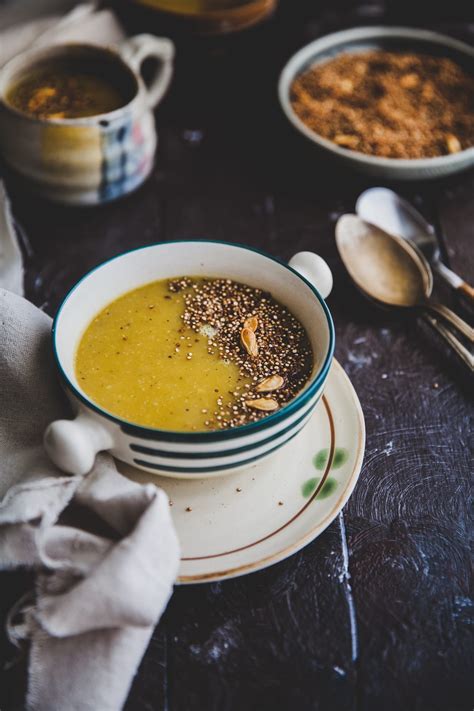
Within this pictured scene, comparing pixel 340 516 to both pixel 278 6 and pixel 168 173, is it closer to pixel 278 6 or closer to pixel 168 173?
pixel 168 173

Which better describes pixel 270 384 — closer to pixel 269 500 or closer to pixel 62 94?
pixel 269 500

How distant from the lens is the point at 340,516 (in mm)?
1136

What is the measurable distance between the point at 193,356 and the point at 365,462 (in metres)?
0.32

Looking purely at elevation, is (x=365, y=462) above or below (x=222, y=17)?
below

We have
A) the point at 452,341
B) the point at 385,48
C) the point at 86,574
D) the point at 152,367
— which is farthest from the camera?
the point at 385,48

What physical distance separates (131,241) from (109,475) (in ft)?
2.34

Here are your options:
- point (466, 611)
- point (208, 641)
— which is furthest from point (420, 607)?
point (208, 641)

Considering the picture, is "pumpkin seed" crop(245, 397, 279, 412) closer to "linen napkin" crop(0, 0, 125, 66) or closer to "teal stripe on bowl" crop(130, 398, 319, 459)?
"teal stripe on bowl" crop(130, 398, 319, 459)

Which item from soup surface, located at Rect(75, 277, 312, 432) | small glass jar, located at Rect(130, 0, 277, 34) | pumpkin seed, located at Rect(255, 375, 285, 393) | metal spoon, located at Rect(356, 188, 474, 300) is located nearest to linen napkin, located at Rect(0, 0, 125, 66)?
small glass jar, located at Rect(130, 0, 277, 34)

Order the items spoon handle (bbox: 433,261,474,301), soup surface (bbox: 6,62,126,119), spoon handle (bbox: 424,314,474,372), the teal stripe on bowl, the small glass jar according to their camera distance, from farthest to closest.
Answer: the small glass jar < soup surface (bbox: 6,62,126,119) < spoon handle (bbox: 433,261,474,301) < spoon handle (bbox: 424,314,474,372) < the teal stripe on bowl

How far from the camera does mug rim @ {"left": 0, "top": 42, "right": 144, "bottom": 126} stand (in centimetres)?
147

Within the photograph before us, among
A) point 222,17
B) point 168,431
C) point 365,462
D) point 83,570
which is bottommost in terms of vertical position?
point 365,462

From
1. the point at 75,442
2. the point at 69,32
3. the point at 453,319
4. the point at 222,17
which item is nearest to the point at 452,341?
the point at 453,319

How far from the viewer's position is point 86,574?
909 millimetres
